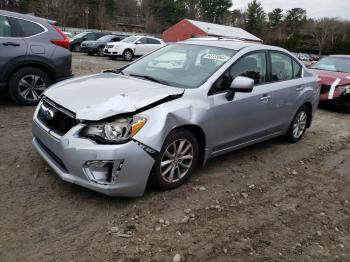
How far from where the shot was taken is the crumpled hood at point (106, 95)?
3361 millimetres

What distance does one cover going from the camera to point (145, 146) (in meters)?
3.34

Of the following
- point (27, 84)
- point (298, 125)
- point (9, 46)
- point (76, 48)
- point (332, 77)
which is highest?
point (9, 46)

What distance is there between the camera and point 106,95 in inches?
144

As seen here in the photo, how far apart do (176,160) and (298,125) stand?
3.08 m

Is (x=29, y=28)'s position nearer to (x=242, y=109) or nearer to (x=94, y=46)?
(x=242, y=109)

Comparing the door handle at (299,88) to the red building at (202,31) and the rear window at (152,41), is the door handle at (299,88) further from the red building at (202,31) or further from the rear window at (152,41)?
the red building at (202,31)

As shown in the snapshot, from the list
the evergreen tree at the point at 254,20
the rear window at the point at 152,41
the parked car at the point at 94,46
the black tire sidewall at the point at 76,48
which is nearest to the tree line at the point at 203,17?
the evergreen tree at the point at 254,20

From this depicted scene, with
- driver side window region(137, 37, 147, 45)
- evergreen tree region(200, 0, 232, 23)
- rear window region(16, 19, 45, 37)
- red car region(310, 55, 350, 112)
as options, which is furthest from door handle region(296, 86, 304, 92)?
evergreen tree region(200, 0, 232, 23)

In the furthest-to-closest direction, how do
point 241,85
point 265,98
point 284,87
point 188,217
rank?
point 284,87 → point 265,98 → point 241,85 → point 188,217

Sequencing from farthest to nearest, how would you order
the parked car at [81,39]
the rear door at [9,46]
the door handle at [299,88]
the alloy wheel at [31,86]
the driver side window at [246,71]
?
the parked car at [81,39], the alloy wheel at [31,86], the rear door at [9,46], the door handle at [299,88], the driver side window at [246,71]

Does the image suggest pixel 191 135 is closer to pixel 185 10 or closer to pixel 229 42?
pixel 229 42

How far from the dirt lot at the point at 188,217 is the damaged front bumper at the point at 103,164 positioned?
25 cm

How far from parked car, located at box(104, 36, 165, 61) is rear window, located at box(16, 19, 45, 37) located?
13.6m

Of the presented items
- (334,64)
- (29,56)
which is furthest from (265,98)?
(334,64)
